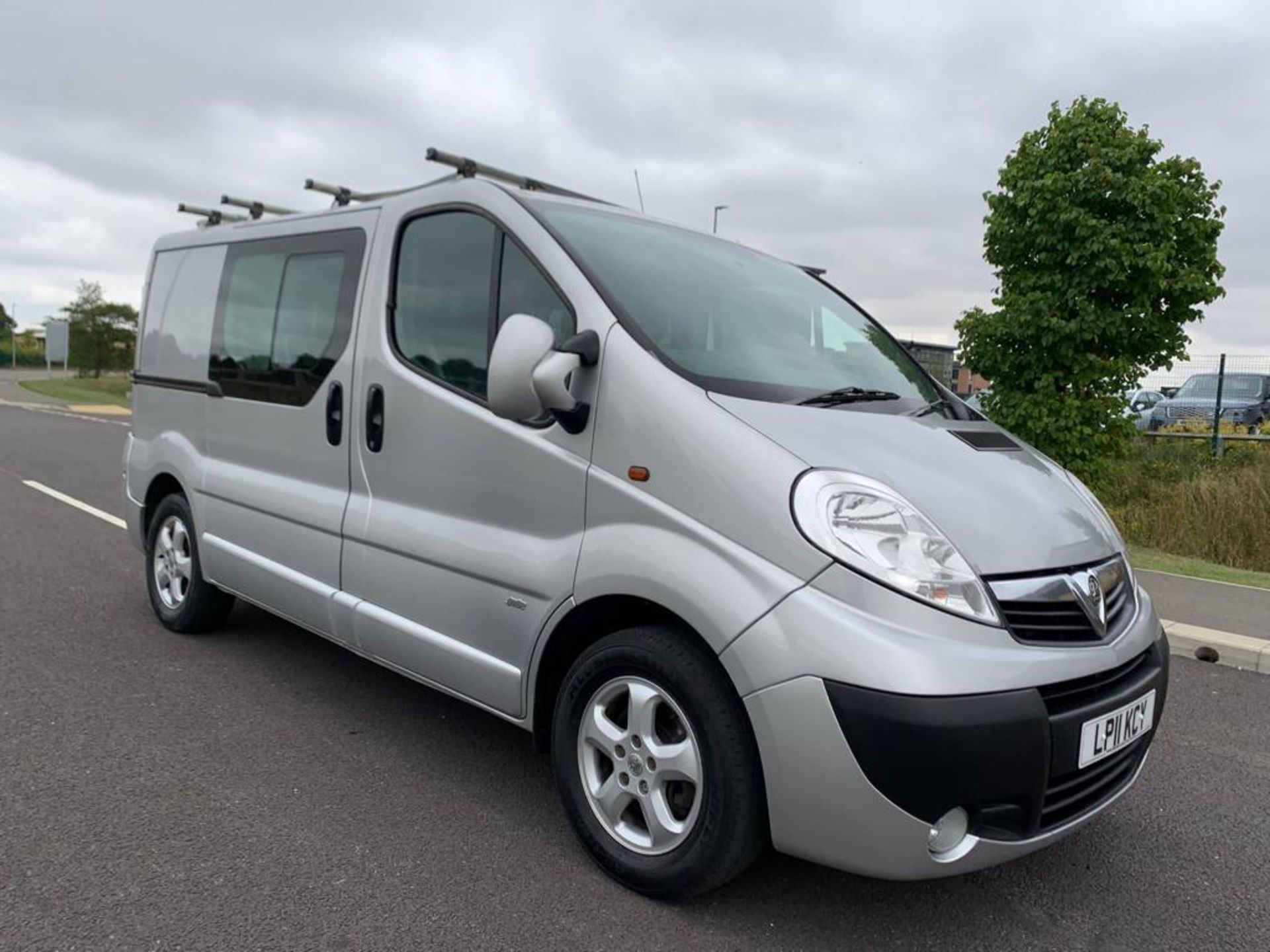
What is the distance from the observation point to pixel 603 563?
8.77ft

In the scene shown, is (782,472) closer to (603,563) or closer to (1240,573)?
(603,563)

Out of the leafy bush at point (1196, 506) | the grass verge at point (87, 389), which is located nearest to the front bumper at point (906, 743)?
the leafy bush at point (1196, 506)

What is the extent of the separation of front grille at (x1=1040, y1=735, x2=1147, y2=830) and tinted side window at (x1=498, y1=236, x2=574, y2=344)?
69.3 inches

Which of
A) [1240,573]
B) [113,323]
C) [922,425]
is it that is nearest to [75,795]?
[922,425]

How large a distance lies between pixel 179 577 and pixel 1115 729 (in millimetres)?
4252

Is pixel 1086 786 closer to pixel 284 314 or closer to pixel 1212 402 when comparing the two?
pixel 284 314

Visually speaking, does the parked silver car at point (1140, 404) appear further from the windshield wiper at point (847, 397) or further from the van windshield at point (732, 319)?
the windshield wiper at point (847, 397)

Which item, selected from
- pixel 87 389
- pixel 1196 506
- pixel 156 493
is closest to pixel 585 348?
pixel 156 493

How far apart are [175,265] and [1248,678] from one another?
19.4ft

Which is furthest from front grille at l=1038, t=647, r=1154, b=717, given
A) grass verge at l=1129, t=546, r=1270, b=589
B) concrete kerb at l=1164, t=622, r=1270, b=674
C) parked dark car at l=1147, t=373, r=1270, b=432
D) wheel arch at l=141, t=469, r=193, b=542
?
parked dark car at l=1147, t=373, r=1270, b=432

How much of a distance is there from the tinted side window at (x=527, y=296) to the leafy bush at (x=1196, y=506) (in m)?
6.78

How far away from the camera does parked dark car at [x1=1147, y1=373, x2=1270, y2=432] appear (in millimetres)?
14062

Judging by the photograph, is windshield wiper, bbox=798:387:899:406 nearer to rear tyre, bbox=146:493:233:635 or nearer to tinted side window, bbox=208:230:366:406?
tinted side window, bbox=208:230:366:406

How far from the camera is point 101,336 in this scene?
4306 centimetres
